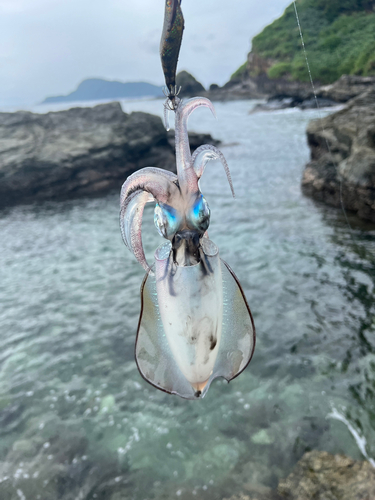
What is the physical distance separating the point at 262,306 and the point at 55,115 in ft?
53.0

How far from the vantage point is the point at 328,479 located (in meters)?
3.38

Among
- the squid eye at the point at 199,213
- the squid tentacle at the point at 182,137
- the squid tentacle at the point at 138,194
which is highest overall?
the squid tentacle at the point at 182,137

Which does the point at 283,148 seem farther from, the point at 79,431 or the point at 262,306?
the point at 79,431

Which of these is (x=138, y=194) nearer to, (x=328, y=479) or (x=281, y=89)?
(x=328, y=479)

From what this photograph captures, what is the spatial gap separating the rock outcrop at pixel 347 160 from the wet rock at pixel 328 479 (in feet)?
20.7

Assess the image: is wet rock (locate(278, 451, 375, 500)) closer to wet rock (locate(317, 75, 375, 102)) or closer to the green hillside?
wet rock (locate(317, 75, 375, 102))

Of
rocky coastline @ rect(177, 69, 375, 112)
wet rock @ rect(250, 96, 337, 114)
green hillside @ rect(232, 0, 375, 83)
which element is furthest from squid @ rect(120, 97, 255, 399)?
green hillside @ rect(232, 0, 375, 83)

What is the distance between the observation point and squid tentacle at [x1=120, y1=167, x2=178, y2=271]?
5.47 ft

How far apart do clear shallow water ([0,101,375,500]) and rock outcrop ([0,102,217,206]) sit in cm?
576

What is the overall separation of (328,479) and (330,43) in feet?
213

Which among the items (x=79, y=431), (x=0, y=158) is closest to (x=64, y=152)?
(x=0, y=158)

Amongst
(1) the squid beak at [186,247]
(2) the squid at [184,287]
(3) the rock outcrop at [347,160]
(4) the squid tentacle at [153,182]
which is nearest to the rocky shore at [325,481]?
(2) the squid at [184,287]

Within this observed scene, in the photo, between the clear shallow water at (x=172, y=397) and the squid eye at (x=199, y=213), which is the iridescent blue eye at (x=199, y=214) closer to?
the squid eye at (x=199, y=213)

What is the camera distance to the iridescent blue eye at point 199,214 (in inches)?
65.7
